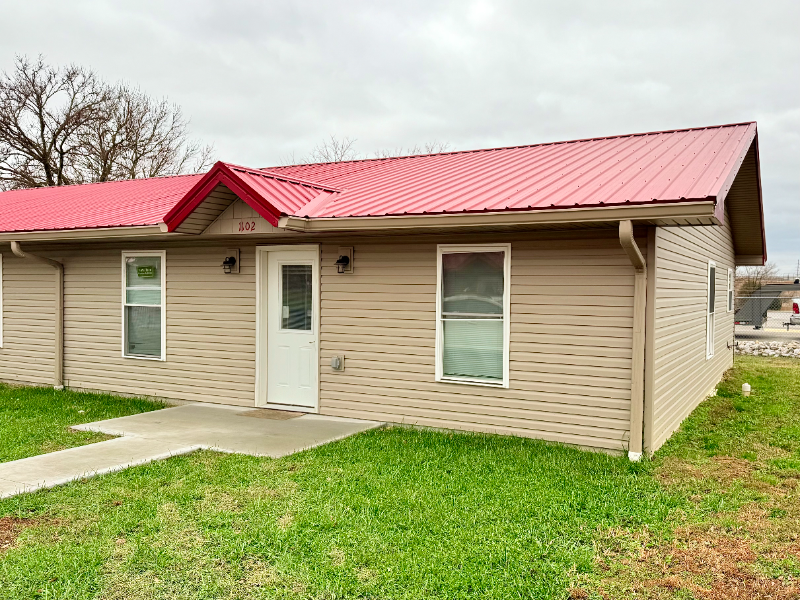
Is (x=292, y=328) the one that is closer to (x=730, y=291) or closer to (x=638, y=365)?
(x=638, y=365)

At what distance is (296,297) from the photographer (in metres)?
8.58

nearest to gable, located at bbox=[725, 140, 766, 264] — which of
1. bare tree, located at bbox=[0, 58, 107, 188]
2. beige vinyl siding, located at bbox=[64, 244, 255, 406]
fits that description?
beige vinyl siding, located at bbox=[64, 244, 255, 406]

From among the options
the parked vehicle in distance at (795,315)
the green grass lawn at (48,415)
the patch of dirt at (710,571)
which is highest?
the parked vehicle in distance at (795,315)

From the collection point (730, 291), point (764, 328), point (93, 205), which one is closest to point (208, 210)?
point (93, 205)

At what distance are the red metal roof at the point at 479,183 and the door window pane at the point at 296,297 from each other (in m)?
0.95

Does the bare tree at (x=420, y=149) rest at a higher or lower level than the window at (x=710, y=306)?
higher

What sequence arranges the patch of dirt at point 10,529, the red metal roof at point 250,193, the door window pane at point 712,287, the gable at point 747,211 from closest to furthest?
the patch of dirt at point 10,529, the red metal roof at point 250,193, the gable at point 747,211, the door window pane at point 712,287

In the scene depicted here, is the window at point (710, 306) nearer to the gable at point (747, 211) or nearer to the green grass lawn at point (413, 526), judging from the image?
the gable at point (747, 211)

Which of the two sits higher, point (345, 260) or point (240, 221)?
point (240, 221)

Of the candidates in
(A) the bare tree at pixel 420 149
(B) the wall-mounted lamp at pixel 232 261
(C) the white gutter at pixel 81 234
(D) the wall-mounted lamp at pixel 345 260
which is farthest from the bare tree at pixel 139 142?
(D) the wall-mounted lamp at pixel 345 260

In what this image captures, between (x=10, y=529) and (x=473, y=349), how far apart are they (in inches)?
179

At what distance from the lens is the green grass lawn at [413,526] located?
3748 mm

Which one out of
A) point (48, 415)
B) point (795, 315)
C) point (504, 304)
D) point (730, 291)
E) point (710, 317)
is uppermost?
point (730, 291)

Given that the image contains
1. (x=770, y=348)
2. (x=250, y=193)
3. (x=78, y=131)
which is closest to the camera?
(x=250, y=193)
